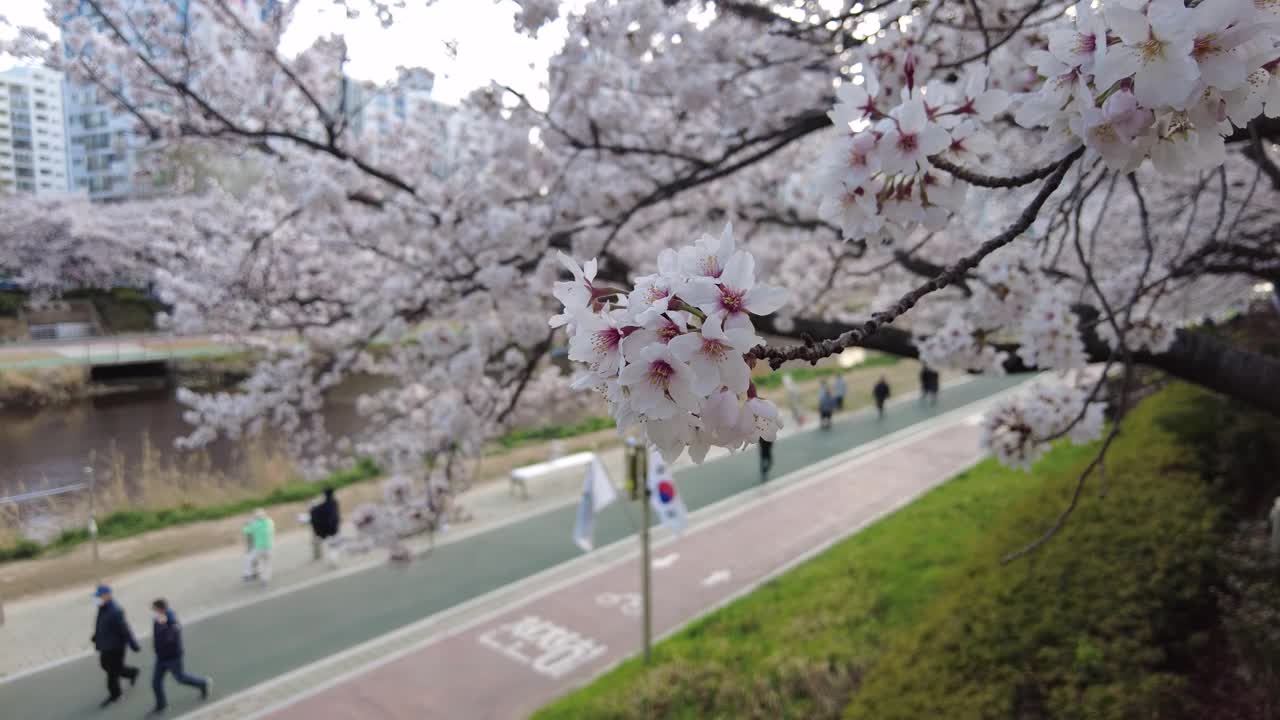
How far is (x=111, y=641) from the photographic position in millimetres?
4945

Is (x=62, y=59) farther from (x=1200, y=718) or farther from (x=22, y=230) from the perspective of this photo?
(x=1200, y=718)

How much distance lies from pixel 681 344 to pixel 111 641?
5976mm

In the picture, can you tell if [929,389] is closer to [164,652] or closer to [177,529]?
[177,529]

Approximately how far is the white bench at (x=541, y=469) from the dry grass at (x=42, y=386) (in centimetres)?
716

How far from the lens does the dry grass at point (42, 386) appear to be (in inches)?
145

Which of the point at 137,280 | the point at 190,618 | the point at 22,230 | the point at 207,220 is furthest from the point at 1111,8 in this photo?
the point at 190,618

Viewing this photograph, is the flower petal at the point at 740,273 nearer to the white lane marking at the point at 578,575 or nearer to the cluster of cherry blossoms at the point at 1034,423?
the cluster of cherry blossoms at the point at 1034,423

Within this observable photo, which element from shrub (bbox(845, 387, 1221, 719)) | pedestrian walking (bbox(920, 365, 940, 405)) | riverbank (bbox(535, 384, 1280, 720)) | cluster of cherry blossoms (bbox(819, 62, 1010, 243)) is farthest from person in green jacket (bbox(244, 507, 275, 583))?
pedestrian walking (bbox(920, 365, 940, 405))

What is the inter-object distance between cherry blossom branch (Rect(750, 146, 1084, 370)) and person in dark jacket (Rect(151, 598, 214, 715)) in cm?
598

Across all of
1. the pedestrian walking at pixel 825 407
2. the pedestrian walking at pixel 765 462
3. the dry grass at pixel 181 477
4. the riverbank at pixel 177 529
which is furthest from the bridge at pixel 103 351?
the pedestrian walking at pixel 825 407

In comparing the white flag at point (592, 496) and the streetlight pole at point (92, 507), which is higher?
the streetlight pole at point (92, 507)

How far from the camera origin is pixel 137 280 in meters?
4.63

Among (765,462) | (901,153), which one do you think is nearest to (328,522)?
(765,462)

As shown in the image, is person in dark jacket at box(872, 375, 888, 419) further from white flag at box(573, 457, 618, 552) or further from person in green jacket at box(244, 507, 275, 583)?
person in green jacket at box(244, 507, 275, 583)
